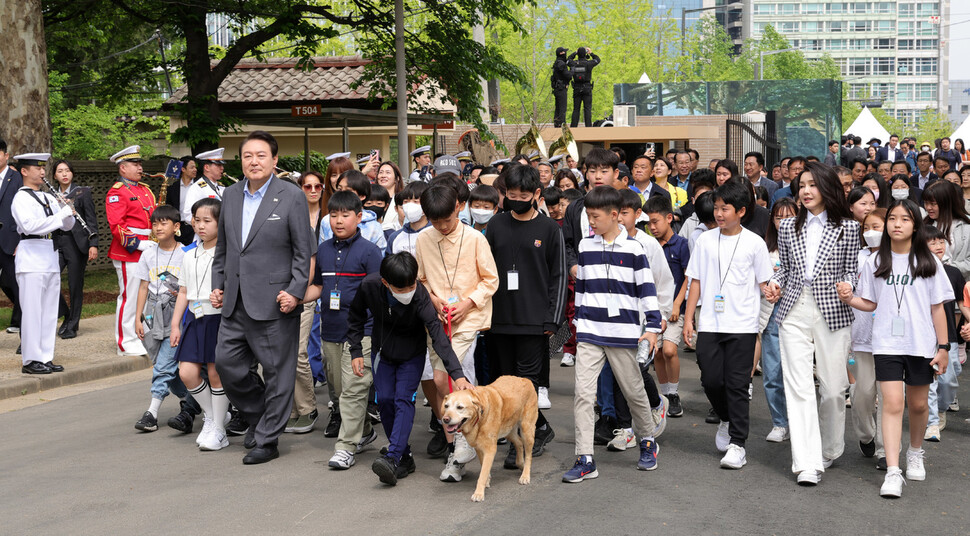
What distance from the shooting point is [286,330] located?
7.32 metres

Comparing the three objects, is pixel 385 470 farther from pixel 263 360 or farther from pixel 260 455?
pixel 263 360

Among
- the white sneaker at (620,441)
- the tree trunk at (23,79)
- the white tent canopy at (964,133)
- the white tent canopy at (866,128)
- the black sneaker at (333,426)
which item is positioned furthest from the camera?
the white tent canopy at (866,128)

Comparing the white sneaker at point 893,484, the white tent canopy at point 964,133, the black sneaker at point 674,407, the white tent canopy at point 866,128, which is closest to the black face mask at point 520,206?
the black sneaker at point 674,407

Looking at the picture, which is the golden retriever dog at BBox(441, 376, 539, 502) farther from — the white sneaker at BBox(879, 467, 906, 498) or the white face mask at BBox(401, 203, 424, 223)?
the white sneaker at BBox(879, 467, 906, 498)

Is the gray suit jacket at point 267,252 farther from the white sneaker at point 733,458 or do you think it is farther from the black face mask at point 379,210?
the white sneaker at point 733,458

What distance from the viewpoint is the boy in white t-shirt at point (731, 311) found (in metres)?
6.86

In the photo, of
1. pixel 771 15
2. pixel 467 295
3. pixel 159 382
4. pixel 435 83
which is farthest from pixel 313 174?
pixel 771 15

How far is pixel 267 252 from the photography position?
7.15m

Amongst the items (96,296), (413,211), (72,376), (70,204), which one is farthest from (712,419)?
(96,296)

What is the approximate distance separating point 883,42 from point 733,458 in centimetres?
16468

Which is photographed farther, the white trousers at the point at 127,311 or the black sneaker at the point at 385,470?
the white trousers at the point at 127,311

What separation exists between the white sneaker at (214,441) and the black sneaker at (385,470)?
1.68m

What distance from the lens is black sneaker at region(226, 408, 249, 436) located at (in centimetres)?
807

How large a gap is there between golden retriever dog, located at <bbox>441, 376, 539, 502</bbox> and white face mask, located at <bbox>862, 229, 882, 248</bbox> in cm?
235
